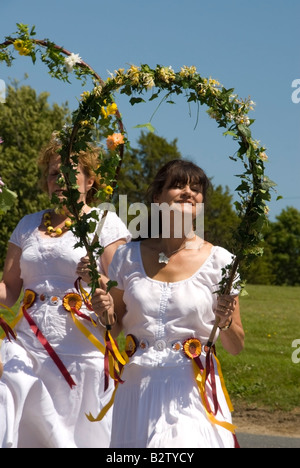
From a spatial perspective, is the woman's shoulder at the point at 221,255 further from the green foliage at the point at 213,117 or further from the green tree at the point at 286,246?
the green tree at the point at 286,246

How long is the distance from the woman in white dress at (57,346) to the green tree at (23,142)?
28609mm

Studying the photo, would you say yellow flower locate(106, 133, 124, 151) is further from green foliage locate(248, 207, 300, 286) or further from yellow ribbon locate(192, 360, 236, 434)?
green foliage locate(248, 207, 300, 286)

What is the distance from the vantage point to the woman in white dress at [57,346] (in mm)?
5113

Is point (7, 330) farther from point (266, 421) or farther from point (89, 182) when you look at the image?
point (266, 421)

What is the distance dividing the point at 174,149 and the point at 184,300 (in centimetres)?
4800

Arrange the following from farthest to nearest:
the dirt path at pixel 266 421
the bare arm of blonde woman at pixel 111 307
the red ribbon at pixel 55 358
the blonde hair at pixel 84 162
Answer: the dirt path at pixel 266 421 < the blonde hair at pixel 84 162 < the red ribbon at pixel 55 358 < the bare arm of blonde woman at pixel 111 307

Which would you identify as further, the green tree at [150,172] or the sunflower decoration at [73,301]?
A: the green tree at [150,172]

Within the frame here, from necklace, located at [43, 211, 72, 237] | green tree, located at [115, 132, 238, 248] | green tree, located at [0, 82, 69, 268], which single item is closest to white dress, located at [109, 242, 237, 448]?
necklace, located at [43, 211, 72, 237]

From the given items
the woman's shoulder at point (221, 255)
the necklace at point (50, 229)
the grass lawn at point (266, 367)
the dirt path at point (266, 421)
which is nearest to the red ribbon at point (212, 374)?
the woman's shoulder at point (221, 255)

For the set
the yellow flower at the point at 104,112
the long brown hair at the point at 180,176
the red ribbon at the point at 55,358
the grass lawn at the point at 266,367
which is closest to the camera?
the long brown hair at the point at 180,176

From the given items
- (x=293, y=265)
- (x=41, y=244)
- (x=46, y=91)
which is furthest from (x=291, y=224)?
(x=41, y=244)

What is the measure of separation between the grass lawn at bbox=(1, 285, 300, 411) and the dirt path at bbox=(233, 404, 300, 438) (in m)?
0.13

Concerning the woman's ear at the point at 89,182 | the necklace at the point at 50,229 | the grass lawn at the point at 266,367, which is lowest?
the grass lawn at the point at 266,367

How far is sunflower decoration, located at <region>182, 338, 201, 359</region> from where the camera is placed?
13.2 ft
